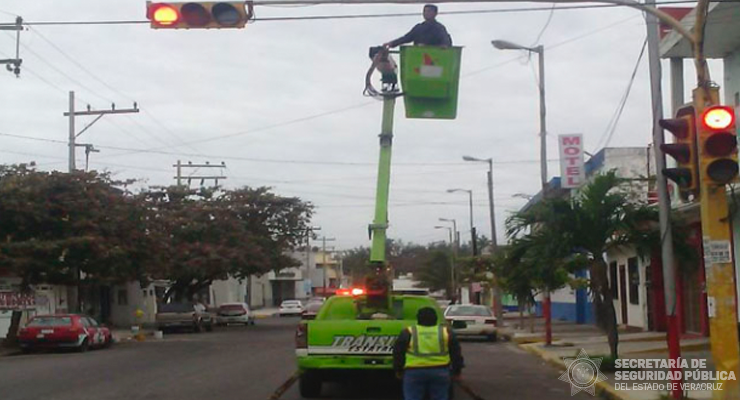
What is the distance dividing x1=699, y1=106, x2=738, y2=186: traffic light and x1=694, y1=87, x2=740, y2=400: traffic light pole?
0.09 meters

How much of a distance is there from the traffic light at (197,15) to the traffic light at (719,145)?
18.5 feet

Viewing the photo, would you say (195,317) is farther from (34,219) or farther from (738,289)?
(738,289)

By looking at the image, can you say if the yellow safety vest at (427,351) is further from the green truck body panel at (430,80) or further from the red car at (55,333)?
the red car at (55,333)

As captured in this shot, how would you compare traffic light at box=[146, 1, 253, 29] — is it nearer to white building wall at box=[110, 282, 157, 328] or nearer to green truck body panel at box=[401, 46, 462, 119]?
green truck body panel at box=[401, 46, 462, 119]

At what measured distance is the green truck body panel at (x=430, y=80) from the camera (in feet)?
42.6

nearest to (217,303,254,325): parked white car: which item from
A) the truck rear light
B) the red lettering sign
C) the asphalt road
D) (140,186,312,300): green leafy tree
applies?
(140,186,312,300): green leafy tree

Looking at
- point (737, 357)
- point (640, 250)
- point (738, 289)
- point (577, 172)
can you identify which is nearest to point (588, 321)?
point (577, 172)

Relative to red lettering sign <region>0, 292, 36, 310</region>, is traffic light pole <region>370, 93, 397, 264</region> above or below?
above

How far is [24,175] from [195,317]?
1493 centimetres

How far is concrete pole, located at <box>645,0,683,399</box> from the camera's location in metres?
14.4

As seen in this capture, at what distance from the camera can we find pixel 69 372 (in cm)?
2217

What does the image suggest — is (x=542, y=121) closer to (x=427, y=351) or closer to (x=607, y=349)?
(x=607, y=349)

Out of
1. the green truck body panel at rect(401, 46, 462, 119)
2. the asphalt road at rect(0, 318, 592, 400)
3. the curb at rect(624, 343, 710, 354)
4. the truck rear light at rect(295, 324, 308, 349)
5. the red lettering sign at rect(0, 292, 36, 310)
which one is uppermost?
the green truck body panel at rect(401, 46, 462, 119)

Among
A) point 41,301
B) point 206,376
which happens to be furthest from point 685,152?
point 41,301
